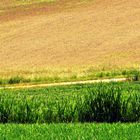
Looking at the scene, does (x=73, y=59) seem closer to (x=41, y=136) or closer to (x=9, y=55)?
(x=9, y=55)

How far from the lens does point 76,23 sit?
5744 cm

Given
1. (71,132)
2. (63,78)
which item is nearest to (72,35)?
(63,78)

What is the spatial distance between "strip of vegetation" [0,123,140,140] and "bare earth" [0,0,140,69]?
26.0m

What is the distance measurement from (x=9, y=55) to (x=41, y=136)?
38189 millimetres

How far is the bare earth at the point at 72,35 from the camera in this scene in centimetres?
4388

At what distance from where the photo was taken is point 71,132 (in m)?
11.2

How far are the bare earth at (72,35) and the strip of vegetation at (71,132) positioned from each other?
25954 mm

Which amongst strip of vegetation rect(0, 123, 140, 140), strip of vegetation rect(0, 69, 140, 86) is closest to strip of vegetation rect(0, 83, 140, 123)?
strip of vegetation rect(0, 123, 140, 140)

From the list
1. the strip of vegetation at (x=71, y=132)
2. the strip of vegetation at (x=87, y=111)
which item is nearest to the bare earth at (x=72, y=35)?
the strip of vegetation at (x=87, y=111)

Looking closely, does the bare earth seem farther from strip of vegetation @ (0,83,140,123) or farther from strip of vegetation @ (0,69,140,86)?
strip of vegetation @ (0,83,140,123)

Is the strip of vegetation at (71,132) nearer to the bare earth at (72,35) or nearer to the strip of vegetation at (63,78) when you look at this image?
the strip of vegetation at (63,78)

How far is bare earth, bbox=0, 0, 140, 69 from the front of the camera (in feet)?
144

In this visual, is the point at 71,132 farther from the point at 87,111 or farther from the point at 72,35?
the point at 72,35

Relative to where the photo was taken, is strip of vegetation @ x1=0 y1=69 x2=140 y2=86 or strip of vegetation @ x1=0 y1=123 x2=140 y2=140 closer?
strip of vegetation @ x1=0 y1=123 x2=140 y2=140
